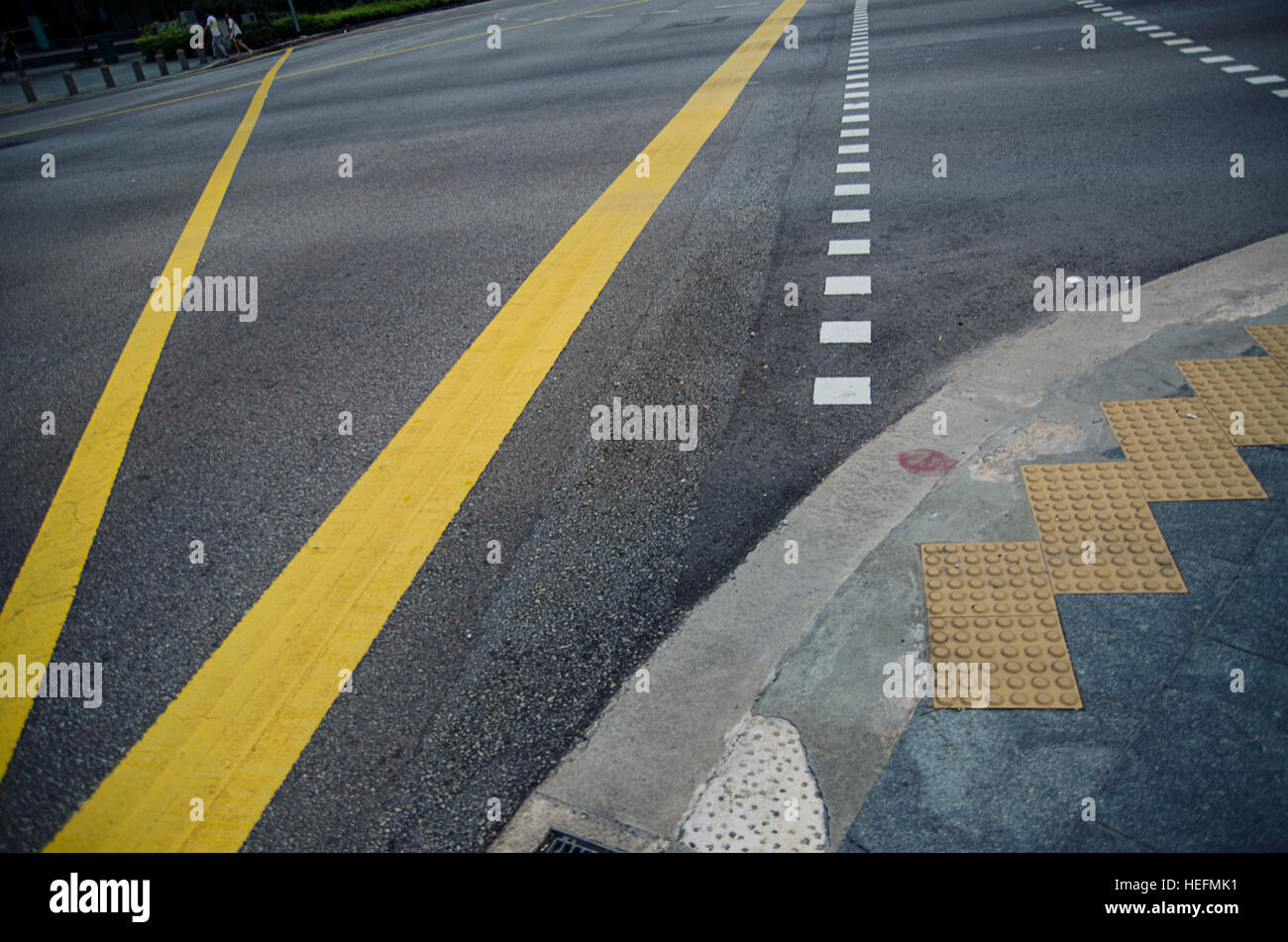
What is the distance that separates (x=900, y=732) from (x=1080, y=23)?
1278cm

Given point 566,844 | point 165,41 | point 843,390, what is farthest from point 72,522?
point 165,41

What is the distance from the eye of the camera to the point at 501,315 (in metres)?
6.26

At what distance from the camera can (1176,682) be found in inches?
116

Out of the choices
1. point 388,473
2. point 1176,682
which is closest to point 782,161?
point 388,473

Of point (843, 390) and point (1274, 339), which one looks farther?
point (843, 390)

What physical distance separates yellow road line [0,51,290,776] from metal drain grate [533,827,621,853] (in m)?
2.21

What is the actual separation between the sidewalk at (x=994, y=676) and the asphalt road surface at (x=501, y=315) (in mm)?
288

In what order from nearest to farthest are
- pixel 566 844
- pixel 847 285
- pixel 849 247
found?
pixel 566 844 < pixel 847 285 < pixel 849 247

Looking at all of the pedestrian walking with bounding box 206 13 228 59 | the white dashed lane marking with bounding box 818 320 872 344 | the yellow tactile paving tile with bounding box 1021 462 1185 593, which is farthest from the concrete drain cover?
the pedestrian walking with bounding box 206 13 228 59

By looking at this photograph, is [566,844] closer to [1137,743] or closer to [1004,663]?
[1004,663]

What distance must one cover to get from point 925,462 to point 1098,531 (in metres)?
0.87

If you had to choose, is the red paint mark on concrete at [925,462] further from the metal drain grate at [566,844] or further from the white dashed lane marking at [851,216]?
the white dashed lane marking at [851,216]

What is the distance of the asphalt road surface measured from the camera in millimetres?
3418

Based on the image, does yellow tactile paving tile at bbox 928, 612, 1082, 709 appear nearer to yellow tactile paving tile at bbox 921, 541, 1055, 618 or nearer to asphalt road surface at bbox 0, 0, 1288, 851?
yellow tactile paving tile at bbox 921, 541, 1055, 618
